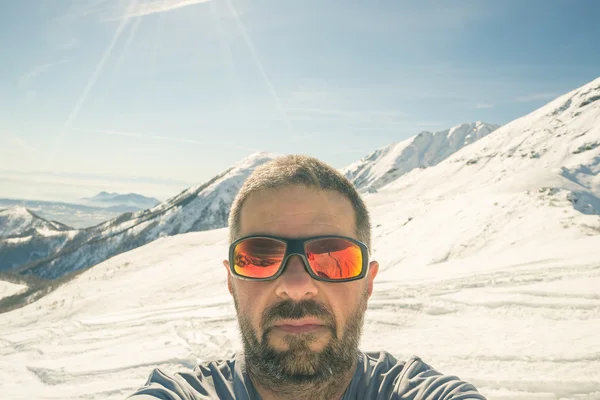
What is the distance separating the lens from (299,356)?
2.21m

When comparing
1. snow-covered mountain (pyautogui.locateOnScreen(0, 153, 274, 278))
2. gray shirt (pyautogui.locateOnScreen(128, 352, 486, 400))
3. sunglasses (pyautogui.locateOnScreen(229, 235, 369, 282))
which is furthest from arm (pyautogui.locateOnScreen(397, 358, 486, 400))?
snow-covered mountain (pyautogui.locateOnScreen(0, 153, 274, 278))

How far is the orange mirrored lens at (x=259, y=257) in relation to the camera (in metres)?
2.48

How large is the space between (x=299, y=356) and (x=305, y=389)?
0.77 ft

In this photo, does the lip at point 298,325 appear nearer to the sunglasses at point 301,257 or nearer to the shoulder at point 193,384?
the sunglasses at point 301,257

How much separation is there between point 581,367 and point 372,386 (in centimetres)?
381

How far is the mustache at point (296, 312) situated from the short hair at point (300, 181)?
2.34 ft

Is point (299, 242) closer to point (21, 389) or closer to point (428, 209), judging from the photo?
point (21, 389)

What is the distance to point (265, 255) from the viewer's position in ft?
8.26

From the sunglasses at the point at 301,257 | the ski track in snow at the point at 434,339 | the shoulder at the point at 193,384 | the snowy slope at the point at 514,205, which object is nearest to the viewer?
the shoulder at the point at 193,384

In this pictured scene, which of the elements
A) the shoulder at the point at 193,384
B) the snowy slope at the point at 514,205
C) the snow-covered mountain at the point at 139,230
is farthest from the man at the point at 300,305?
the snow-covered mountain at the point at 139,230

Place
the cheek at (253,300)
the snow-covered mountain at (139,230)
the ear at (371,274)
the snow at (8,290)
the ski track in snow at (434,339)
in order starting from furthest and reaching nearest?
the snow-covered mountain at (139,230)
the snow at (8,290)
the ski track in snow at (434,339)
the ear at (371,274)
the cheek at (253,300)

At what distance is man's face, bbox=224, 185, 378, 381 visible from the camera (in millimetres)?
2219

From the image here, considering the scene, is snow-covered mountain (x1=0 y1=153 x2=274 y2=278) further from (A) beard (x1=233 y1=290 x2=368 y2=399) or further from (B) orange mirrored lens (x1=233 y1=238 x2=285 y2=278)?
(A) beard (x1=233 y1=290 x2=368 y2=399)

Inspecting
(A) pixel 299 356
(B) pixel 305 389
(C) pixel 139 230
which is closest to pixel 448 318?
(B) pixel 305 389
